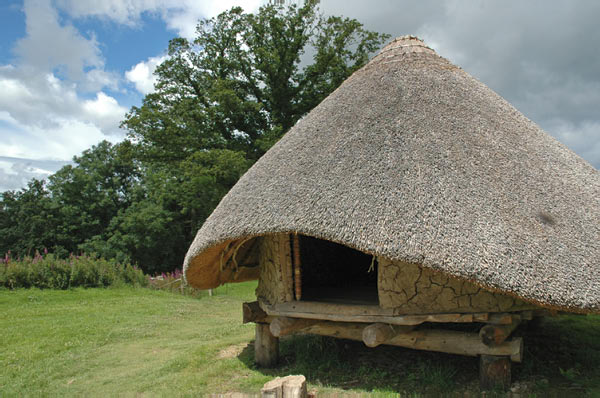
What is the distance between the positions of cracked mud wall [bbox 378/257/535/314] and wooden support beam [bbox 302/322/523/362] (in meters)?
0.36

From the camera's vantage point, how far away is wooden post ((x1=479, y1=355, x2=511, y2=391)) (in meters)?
4.38

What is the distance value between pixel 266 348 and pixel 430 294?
8.11 feet

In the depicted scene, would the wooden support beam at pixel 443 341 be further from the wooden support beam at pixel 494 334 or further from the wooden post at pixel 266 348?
the wooden post at pixel 266 348

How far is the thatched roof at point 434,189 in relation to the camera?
147 inches

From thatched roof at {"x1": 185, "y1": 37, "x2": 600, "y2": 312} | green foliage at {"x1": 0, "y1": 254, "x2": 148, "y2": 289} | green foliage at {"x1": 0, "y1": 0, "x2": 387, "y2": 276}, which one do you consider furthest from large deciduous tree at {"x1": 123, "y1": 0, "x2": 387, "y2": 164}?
thatched roof at {"x1": 185, "y1": 37, "x2": 600, "y2": 312}

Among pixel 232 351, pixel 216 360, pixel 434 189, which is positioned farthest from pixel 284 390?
pixel 232 351

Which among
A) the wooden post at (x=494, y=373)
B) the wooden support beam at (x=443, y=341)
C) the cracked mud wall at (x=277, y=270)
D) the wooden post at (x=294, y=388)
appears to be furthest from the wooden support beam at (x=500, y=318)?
the wooden post at (x=294, y=388)

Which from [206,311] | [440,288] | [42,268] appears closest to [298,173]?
[440,288]

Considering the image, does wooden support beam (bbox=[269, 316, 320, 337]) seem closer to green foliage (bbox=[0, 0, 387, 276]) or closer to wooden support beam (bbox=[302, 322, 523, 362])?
wooden support beam (bbox=[302, 322, 523, 362])

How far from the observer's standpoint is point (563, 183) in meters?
4.75

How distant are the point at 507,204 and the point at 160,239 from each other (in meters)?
19.5

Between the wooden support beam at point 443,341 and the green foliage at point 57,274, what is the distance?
31.7 feet

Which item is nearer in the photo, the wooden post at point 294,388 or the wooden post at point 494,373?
the wooden post at point 294,388

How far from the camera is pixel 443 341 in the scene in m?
4.71
